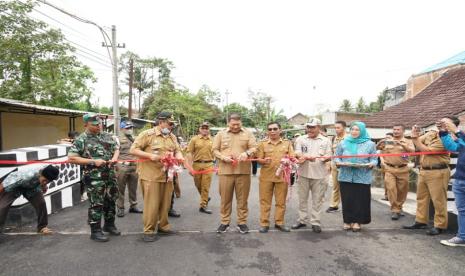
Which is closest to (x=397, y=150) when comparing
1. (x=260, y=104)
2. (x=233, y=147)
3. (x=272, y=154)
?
(x=272, y=154)

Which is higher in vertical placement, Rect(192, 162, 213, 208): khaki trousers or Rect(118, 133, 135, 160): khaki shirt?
Rect(118, 133, 135, 160): khaki shirt

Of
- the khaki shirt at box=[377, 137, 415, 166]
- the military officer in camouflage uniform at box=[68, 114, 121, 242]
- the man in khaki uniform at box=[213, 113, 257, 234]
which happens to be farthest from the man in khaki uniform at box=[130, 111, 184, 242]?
the khaki shirt at box=[377, 137, 415, 166]

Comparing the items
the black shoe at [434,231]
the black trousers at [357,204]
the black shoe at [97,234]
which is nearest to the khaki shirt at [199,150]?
the black shoe at [97,234]

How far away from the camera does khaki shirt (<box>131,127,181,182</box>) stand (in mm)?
4094

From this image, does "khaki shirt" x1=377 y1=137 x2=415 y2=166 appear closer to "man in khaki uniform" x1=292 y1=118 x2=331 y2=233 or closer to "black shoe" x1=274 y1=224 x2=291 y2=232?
"man in khaki uniform" x1=292 y1=118 x2=331 y2=233

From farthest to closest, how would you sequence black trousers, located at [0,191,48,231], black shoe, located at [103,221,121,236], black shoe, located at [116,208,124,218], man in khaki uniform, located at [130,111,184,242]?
black shoe, located at [116,208,124,218] → black shoe, located at [103,221,121,236] → man in khaki uniform, located at [130,111,184,242] → black trousers, located at [0,191,48,231]

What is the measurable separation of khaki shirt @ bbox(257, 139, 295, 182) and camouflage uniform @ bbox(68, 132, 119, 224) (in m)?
2.19

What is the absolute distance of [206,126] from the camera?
246 inches

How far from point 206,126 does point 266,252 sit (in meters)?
3.22

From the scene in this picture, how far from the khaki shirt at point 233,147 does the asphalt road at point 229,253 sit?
3.07 ft

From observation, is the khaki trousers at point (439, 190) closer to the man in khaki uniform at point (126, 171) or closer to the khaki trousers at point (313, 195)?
the khaki trousers at point (313, 195)

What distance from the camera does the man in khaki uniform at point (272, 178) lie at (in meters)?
4.45

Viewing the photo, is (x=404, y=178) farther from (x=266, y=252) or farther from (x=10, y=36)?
(x=10, y=36)

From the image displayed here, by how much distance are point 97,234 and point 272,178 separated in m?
2.57
